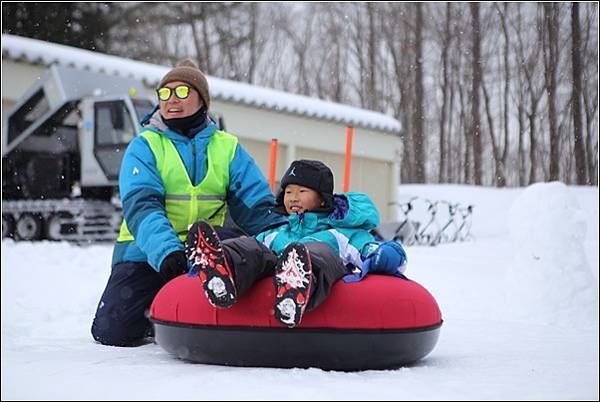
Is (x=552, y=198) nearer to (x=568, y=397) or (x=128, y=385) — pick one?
(x=568, y=397)

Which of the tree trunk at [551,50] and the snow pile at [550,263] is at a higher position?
the tree trunk at [551,50]

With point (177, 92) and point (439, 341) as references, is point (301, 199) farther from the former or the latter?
point (439, 341)

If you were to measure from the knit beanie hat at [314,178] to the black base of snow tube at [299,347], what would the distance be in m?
0.68

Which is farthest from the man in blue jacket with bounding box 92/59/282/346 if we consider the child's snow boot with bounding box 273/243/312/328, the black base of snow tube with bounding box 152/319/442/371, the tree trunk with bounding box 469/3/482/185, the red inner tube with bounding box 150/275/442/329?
the tree trunk with bounding box 469/3/482/185

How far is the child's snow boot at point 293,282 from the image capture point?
2.69 m

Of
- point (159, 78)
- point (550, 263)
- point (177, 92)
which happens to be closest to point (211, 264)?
point (177, 92)

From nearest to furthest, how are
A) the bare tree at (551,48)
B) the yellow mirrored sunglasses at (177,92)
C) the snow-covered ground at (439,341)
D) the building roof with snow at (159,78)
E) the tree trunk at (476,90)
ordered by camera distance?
the snow-covered ground at (439,341) → the yellow mirrored sunglasses at (177,92) → the building roof with snow at (159,78) → the bare tree at (551,48) → the tree trunk at (476,90)

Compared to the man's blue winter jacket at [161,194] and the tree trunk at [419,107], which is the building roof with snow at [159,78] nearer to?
the tree trunk at [419,107]

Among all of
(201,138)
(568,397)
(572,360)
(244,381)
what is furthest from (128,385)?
(572,360)

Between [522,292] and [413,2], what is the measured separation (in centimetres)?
1919

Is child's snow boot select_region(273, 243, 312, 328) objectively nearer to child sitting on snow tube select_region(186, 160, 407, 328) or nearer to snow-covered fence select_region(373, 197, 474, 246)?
child sitting on snow tube select_region(186, 160, 407, 328)

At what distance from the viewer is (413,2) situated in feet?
81.0

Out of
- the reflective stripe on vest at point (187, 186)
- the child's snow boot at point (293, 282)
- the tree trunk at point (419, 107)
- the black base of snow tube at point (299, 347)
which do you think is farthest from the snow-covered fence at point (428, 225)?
the child's snow boot at point (293, 282)

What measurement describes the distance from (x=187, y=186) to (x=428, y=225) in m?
11.5
